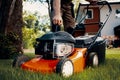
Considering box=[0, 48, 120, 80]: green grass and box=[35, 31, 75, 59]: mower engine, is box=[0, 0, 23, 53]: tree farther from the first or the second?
box=[0, 48, 120, 80]: green grass

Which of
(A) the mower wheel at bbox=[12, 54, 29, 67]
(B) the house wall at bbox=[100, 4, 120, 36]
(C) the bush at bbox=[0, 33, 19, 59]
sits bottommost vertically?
(B) the house wall at bbox=[100, 4, 120, 36]

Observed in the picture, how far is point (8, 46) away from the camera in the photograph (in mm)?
9898

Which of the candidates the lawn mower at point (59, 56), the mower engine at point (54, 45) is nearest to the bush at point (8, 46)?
the lawn mower at point (59, 56)

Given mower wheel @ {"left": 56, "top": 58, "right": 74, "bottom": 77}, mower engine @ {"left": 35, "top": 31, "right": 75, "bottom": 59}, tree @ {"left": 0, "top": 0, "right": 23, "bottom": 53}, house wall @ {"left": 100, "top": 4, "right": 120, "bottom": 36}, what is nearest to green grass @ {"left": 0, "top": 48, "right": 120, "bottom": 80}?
mower wheel @ {"left": 56, "top": 58, "right": 74, "bottom": 77}

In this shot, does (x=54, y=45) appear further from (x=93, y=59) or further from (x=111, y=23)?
(x=111, y=23)

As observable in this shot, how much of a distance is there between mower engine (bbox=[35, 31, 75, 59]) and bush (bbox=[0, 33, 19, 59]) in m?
4.58

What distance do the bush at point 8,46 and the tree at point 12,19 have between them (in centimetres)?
11

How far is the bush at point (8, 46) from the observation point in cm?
970

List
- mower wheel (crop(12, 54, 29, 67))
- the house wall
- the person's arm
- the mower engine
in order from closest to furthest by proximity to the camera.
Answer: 1. the person's arm
2. the mower engine
3. mower wheel (crop(12, 54, 29, 67))
4. the house wall

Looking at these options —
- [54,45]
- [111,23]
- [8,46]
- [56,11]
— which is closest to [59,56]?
[54,45]

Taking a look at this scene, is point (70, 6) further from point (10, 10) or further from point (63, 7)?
point (10, 10)

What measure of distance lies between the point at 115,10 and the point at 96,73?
37967mm

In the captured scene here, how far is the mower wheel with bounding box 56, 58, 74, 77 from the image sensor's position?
15.3 feet

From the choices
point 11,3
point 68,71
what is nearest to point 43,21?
point 11,3
